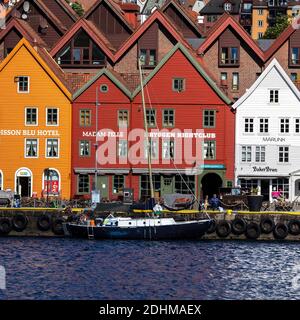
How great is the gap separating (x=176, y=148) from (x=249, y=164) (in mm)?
6897

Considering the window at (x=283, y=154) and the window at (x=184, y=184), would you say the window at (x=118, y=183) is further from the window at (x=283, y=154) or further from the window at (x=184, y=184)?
the window at (x=283, y=154)

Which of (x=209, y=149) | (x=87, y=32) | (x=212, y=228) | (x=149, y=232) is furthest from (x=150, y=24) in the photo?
(x=149, y=232)

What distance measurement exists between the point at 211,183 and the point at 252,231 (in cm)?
1963

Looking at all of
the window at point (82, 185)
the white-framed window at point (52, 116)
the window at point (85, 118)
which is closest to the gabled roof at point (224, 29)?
the window at point (85, 118)

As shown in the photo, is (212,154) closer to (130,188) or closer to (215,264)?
(130,188)

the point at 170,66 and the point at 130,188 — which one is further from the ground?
the point at 170,66

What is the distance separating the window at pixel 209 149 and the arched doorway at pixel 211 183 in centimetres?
188

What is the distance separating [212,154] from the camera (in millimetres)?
88500

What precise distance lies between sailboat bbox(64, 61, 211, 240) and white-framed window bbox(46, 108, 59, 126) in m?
21.0

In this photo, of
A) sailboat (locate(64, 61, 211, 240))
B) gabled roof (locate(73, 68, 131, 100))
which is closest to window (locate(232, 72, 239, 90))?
gabled roof (locate(73, 68, 131, 100))

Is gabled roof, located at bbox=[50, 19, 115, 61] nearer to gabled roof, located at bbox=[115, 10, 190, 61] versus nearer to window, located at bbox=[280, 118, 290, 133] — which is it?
gabled roof, located at bbox=[115, 10, 190, 61]

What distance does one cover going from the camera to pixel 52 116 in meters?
89.7

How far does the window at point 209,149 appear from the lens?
88438mm
